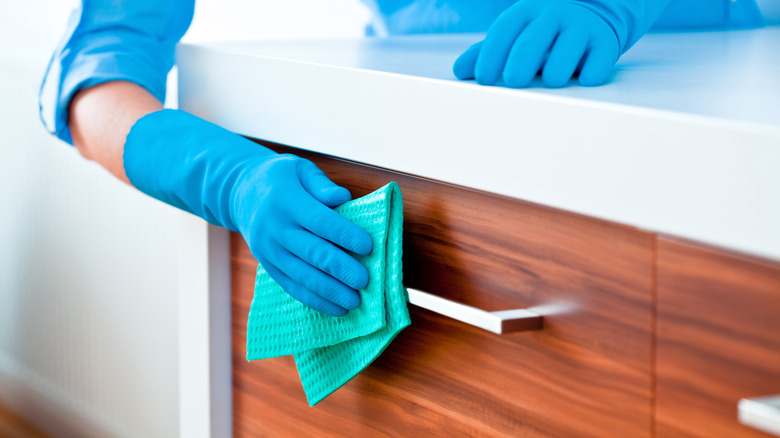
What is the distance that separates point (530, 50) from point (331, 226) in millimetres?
145

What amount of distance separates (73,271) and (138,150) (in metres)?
0.93

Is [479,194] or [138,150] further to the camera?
[138,150]

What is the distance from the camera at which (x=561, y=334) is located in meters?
0.37

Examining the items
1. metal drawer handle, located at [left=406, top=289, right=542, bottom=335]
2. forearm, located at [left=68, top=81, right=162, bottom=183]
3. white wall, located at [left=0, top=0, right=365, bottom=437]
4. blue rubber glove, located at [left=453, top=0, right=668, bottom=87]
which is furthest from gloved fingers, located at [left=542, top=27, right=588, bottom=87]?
white wall, located at [left=0, top=0, right=365, bottom=437]

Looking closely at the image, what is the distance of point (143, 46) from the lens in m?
0.69

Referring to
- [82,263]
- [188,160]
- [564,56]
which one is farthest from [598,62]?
[82,263]

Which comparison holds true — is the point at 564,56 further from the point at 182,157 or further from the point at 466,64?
the point at 182,157

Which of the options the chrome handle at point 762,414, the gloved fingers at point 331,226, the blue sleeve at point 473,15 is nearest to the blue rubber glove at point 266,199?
the gloved fingers at point 331,226

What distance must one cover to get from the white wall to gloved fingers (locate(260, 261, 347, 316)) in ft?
1.76

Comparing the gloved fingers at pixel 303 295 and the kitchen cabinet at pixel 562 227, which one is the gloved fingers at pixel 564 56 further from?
the gloved fingers at pixel 303 295

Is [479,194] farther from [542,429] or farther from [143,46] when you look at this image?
[143,46]

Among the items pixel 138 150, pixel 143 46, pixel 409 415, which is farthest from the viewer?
pixel 143 46

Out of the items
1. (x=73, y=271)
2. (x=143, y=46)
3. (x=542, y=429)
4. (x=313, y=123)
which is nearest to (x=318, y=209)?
(x=313, y=123)

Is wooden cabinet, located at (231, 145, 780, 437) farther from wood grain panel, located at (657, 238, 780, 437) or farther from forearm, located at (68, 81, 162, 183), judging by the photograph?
forearm, located at (68, 81, 162, 183)
